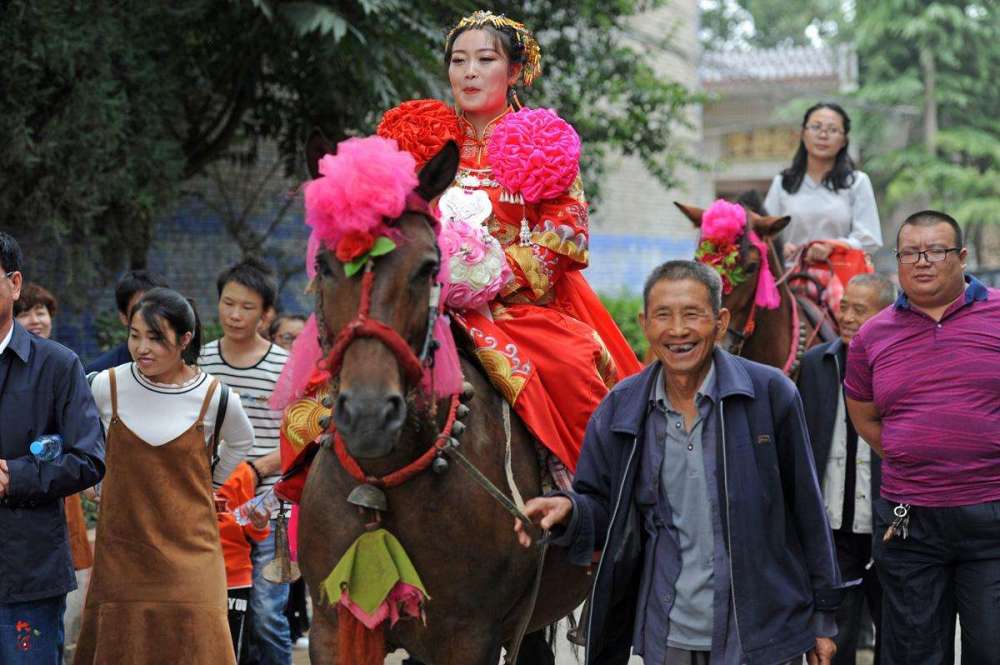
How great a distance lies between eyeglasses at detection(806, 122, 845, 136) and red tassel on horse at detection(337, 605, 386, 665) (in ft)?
20.4

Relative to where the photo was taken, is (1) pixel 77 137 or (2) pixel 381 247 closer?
(2) pixel 381 247

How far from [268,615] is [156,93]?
539 cm

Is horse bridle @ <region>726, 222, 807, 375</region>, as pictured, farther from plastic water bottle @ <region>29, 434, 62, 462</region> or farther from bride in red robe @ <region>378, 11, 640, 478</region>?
plastic water bottle @ <region>29, 434, 62, 462</region>

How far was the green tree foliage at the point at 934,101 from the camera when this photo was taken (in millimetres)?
27656

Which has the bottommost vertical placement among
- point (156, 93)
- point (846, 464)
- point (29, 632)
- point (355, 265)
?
point (29, 632)

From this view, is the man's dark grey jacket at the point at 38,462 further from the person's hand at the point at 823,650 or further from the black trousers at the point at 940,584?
the black trousers at the point at 940,584

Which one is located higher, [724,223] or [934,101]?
[934,101]

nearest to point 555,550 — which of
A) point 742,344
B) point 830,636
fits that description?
point 830,636

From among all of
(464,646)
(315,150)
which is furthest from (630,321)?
(315,150)

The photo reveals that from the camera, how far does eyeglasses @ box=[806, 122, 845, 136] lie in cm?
902

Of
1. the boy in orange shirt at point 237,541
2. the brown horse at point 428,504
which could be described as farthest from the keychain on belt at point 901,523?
the boy in orange shirt at point 237,541

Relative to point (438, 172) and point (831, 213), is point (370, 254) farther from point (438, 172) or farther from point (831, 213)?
point (831, 213)

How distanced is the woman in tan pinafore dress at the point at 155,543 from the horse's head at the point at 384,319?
5.60ft

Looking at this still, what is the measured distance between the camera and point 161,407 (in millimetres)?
5219
